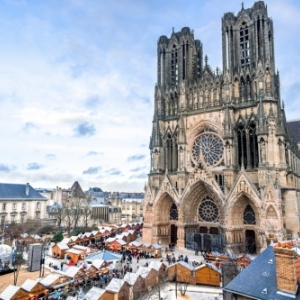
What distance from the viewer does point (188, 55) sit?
47281 millimetres

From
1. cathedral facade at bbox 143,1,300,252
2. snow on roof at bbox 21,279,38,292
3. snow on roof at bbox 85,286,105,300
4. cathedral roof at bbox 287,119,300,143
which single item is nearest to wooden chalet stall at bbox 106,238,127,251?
cathedral facade at bbox 143,1,300,252

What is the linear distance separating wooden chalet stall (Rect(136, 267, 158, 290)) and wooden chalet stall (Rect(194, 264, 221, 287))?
3374 mm

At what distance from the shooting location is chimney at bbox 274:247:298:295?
11125 millimetres

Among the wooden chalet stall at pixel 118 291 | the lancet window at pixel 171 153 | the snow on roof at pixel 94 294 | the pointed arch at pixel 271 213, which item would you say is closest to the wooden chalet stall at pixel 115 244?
the lancet window at pixel 171 153

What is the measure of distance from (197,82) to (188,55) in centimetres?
584

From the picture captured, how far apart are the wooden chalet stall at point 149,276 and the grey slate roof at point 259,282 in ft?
34.6

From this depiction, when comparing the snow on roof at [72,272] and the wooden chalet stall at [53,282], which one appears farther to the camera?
the snow on roof at [72,272]

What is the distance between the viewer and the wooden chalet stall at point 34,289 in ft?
64.1

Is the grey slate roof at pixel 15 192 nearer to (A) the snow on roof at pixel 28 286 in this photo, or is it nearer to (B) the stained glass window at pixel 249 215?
(A) the snow on roof at pixel 28 286

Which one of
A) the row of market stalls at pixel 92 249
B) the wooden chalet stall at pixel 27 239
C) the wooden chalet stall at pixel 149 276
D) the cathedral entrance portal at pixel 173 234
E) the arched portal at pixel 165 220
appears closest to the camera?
the wooden chalet stall at pixel 149 276

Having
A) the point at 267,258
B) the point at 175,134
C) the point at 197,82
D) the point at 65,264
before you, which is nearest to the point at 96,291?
the point at 267,258

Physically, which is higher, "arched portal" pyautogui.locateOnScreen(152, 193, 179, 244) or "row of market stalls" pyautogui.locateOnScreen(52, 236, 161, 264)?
"arched portal" pyautogui.locateOnScreen(152, 193, 179, 244)

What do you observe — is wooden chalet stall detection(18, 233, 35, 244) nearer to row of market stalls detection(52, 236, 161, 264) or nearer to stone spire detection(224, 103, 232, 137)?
Answer: row of market stalls detection(52, 236, 161, 264)

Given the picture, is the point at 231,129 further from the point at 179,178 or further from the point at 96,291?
the point at 96,291
